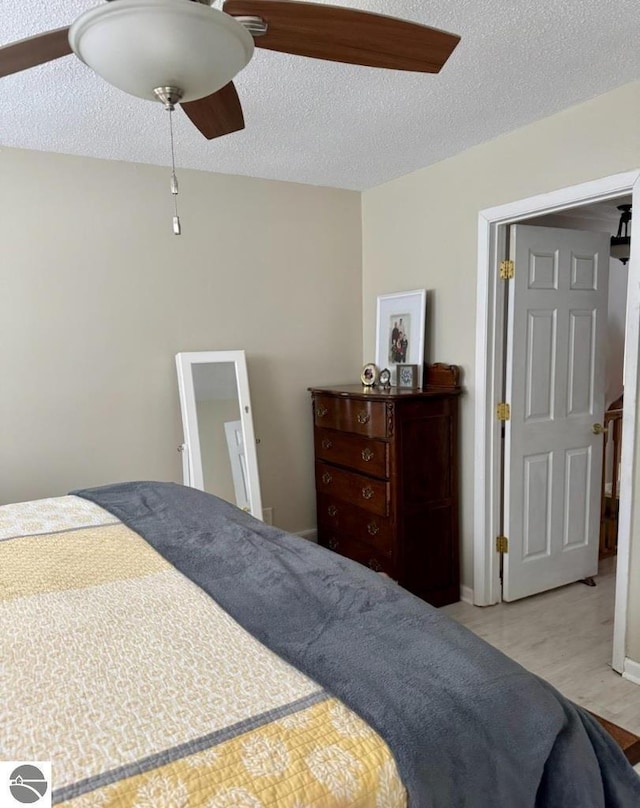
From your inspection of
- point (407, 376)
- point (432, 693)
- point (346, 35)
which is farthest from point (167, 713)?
point (407, 376)

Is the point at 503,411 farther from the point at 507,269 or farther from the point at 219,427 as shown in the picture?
the point at 219,427

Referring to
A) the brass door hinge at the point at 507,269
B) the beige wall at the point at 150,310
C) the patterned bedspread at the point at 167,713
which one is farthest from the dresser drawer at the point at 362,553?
the patterned bedspread at the point at 167,713

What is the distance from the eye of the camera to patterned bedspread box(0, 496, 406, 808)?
2.59ft

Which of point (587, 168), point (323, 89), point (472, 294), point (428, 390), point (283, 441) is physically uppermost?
point (323, 89)

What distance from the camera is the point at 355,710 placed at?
3.06 feet

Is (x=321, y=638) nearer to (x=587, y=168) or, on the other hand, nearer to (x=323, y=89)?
(x=323, y=89)

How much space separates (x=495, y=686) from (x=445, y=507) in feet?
7.36

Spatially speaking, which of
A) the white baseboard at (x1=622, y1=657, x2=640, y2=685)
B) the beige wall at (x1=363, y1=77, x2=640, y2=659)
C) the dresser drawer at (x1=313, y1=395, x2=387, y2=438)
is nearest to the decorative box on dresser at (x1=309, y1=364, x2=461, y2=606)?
the dresser drawer at (x1=313, y1=395, x2=387, y2=438)

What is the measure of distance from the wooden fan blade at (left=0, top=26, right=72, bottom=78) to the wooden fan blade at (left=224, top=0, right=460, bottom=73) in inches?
14.7

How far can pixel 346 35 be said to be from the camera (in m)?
1.31

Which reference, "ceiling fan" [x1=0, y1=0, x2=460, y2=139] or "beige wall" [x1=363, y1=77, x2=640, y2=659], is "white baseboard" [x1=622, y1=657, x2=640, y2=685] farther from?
"ceiling fan" [x1=0, y1=0, x2=460, y2=139]

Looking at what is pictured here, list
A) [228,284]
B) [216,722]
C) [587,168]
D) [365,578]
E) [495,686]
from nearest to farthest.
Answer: [216,722] < [495,686] < [365,578] < [587,168] < [228,284]

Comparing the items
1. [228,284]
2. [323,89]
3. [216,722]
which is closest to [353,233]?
[228,284]

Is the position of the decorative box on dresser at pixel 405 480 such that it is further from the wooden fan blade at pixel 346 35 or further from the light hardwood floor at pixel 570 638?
the wooden fan blade at pixel 346 35
